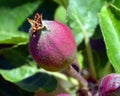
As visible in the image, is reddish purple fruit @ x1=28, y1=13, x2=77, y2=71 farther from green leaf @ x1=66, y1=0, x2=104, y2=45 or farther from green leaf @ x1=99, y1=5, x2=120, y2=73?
green leaf @ x1=66, y1=0, x2=104, y2=45

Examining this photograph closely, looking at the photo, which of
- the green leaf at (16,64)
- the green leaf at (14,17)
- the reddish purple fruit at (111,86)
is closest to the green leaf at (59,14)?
the green leaf at (14,17)

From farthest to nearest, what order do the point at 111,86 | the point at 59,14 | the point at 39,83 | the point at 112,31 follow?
the point at 59,14 → the point at 39,83 → the point at 112,31 → the point at 111,86

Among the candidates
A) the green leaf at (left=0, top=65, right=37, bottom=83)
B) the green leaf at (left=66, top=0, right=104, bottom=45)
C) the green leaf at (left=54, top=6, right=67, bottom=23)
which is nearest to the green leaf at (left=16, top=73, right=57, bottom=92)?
the green leaf at (left=0, top=65, right=37, bottom=83)

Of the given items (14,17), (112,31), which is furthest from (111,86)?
(14,17)

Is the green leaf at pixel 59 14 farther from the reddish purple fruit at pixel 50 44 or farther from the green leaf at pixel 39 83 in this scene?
the reddish purple fruit at pixel 50 44

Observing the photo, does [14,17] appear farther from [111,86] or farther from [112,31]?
[111,86]

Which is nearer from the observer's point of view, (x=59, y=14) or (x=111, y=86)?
(x=111, y=86)

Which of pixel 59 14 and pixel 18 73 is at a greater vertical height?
pixel 59 14
